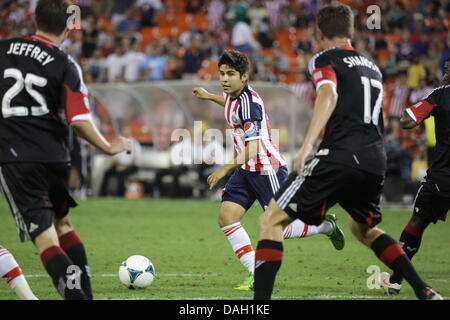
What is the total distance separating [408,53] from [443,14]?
2101 millimetres

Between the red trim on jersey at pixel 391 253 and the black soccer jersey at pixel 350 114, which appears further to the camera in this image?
the red trim on jersey at pixel 391 253

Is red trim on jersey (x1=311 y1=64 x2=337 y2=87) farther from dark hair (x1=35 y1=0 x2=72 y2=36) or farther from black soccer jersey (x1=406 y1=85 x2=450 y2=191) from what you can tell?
black soccer jersey (x1=406 y1=85 x2=450 y2=191)

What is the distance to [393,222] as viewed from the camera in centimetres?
1521

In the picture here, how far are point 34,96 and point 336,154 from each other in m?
2.18

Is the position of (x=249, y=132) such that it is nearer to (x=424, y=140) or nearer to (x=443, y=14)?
(x=424, y=140)

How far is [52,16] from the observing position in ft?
19.5

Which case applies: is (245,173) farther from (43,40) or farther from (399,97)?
(399,97)

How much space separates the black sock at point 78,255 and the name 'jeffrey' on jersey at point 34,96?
69 cm

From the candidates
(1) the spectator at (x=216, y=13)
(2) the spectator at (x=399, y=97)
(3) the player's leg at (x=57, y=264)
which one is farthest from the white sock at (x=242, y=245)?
(1) the spectator at (x=216, y=13)

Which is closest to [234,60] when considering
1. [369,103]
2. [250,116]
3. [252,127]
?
[250,116]

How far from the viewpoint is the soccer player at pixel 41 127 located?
19.2 ft

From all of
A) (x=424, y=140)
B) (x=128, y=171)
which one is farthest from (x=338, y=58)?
(x=128, y=171)

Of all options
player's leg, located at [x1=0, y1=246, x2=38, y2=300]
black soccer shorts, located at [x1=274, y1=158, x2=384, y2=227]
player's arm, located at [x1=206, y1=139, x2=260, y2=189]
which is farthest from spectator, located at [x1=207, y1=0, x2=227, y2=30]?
black soccer shorts, located at [x1=274, y1=158, x2=384, y2=227]

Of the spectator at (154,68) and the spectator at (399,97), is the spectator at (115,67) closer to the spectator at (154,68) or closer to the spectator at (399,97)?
the spectator at (154,68)
